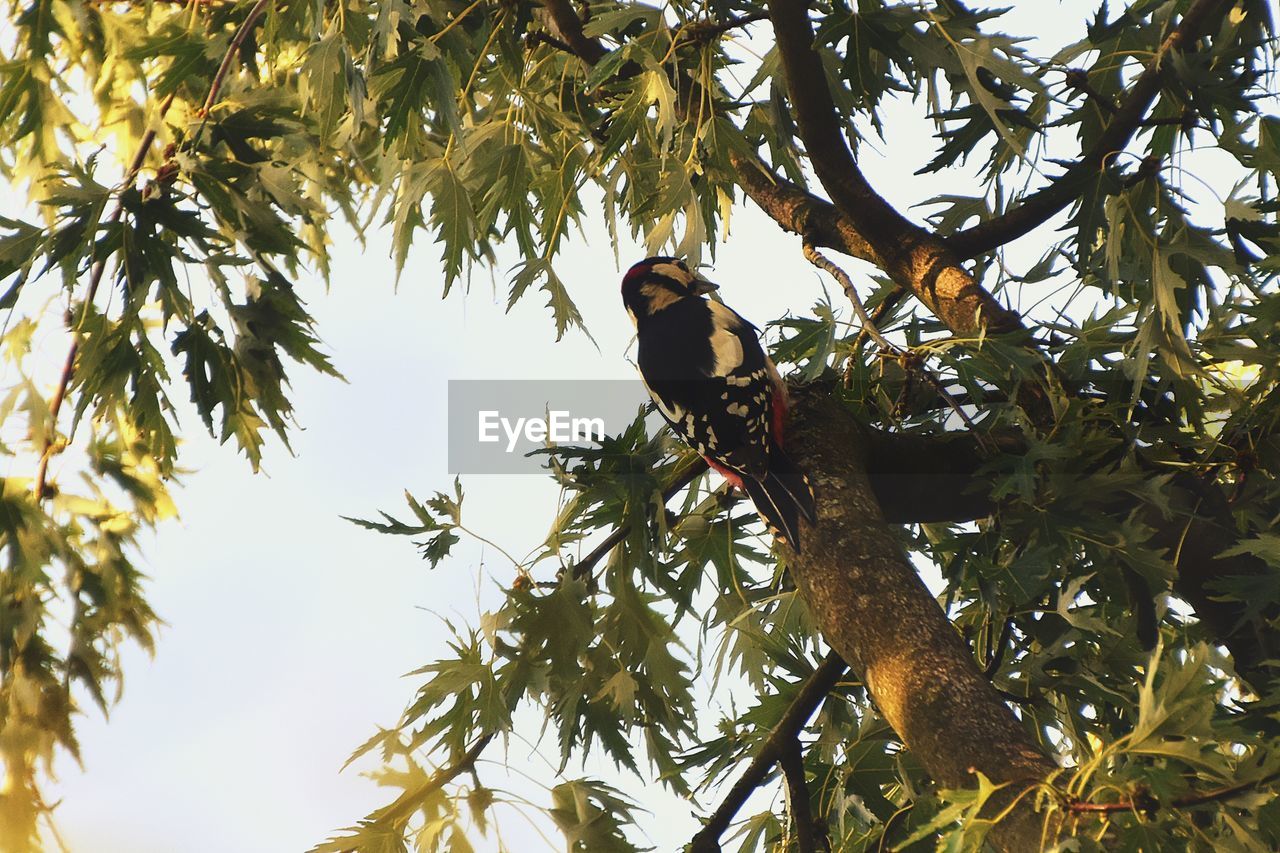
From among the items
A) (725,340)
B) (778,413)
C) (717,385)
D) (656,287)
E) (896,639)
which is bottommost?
(896,639)

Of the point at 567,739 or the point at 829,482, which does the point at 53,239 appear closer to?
the point at 567,739

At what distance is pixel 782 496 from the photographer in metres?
2.30

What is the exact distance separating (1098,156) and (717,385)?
3.17 feet

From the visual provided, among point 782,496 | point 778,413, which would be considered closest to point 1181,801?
point 782,496

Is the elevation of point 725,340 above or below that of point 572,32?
below

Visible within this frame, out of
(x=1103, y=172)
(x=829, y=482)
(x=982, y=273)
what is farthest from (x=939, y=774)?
(x=982, y=273)

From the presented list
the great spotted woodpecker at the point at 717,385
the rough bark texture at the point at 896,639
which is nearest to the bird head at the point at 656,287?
the great spotted woodpecker at the point at 717,385

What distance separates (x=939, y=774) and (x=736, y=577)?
101cm

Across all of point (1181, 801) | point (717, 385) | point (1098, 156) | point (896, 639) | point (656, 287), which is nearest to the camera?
point (1181, 801)

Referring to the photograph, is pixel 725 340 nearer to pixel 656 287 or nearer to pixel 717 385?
pixel 717 385

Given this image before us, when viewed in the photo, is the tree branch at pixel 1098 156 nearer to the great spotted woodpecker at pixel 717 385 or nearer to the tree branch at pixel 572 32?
the great spotted woodpecker at pixel 717 385

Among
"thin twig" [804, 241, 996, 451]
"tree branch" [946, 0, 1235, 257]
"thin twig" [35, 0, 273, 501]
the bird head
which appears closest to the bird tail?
"thin twig" [804, 241, 996, 451]

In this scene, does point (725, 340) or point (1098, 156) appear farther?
point (725, 340)

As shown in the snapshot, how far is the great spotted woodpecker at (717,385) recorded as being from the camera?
236 cm
